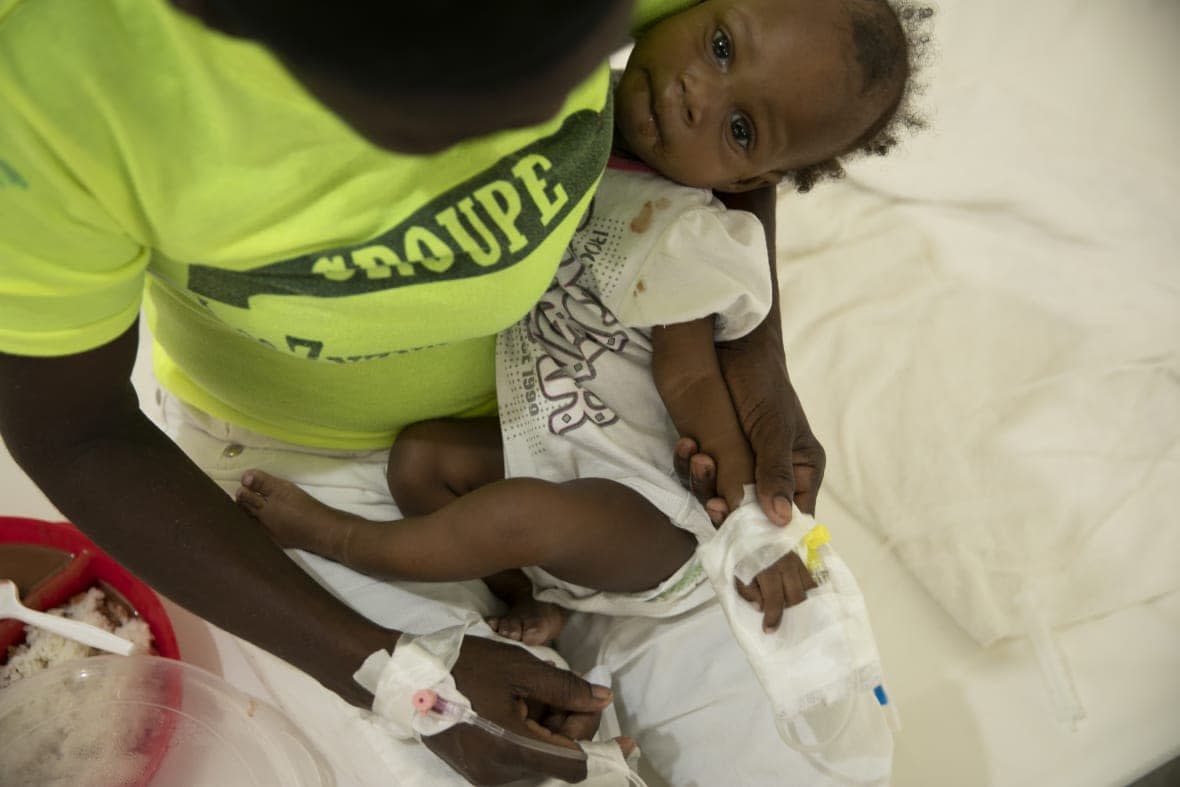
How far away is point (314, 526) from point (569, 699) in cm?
30

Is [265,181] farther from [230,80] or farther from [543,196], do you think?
[543,196]

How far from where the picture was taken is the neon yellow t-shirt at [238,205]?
1.68 feet

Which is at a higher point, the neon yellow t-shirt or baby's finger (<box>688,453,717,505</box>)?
the neon yellow t-shirt

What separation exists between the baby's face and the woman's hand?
0.51 metres

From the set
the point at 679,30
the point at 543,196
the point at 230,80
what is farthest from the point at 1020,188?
the point at 230,80

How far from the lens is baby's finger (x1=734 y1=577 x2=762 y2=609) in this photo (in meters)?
0.86

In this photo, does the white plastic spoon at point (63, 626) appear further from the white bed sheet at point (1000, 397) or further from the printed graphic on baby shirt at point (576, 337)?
the printed graphic on baby shirt at point (576, 337)

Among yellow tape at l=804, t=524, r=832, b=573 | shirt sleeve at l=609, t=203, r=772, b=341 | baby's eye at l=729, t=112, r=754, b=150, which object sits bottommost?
yellow tape at l=804, t=524, r=832, b=573

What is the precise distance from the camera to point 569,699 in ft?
2.94

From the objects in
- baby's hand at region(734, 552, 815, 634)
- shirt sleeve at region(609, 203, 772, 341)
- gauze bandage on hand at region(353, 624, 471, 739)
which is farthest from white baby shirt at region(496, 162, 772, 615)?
gauze bandage on hand at region(353, 624, 471, 739)

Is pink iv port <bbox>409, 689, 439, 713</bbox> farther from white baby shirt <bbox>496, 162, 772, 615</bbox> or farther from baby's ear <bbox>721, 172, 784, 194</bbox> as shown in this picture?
baby's ear <bbox>721, 172, 784, 194</bbox>

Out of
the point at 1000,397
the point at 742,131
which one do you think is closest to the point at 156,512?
the point at 742,131

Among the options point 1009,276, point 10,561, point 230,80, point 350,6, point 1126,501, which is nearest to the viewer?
point 350,6

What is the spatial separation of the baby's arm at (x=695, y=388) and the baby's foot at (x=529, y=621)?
246 mm
